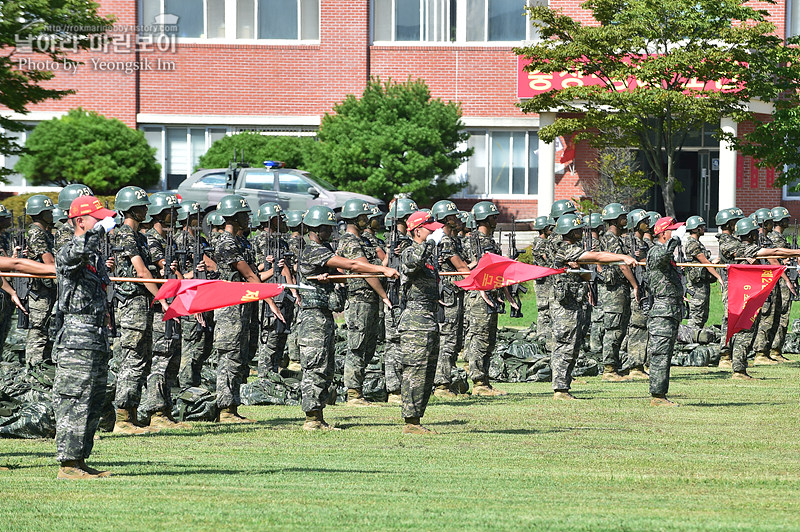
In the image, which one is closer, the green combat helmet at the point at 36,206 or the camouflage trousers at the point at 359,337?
the camouflage trousers at the point at 359,337

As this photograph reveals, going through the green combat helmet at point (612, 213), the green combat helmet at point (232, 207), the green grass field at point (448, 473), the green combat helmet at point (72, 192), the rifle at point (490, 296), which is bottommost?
the green grass field at point (448, 473)

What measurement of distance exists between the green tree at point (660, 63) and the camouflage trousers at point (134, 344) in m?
19.7

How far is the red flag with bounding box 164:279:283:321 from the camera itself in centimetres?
1103

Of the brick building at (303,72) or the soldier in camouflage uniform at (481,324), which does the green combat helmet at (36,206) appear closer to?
the soldier in camouflage uniform at (481,324)

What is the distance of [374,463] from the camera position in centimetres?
987

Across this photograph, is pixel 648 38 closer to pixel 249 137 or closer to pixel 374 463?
pixel 249 137

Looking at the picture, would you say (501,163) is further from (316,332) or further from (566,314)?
(316,332)

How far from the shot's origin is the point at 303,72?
38.8 metres

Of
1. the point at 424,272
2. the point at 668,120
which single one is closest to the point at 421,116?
the point at 668,120

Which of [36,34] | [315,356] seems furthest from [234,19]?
[315,356]

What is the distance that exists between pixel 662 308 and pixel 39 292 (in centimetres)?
852

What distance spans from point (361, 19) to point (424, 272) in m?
28.2

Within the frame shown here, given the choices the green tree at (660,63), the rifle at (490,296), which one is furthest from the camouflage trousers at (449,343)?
the green tree at (660,63)

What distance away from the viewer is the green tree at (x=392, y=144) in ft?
111
